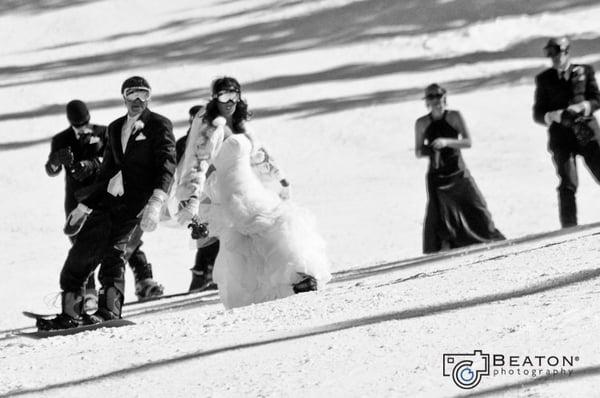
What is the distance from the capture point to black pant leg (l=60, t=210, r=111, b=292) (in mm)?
9672

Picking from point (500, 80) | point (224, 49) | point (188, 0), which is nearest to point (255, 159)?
point (500, 80)

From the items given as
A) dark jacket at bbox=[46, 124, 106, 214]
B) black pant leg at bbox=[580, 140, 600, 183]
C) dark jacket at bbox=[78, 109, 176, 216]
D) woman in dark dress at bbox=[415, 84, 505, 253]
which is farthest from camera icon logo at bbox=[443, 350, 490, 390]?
woman in dark dress at bbox=[415, 84, 505, 253]

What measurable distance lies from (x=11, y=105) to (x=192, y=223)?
14.6 meters

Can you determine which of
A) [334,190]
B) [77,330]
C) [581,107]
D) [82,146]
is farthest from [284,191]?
[334,190]

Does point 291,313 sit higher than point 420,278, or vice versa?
point 420,278

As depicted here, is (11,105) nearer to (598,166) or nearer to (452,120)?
(452,120)

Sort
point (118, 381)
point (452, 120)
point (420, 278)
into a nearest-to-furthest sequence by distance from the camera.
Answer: point (118, 381)
point (420, 278)
point (452, 120)

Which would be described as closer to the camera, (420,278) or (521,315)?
(521,315)

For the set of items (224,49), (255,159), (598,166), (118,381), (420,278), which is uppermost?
(224,49)

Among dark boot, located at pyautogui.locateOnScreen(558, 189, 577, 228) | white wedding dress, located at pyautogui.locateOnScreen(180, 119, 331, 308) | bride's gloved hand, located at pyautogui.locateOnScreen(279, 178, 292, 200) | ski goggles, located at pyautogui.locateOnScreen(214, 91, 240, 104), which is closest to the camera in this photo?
white wedding dress, located at pyautogui.locateOnScreen(180, 119, 331, 308)

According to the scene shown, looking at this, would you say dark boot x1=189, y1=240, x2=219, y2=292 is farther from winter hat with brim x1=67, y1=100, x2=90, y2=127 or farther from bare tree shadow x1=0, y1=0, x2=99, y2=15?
bare tree shadow x1=0, y1=0, x2=99, y2=15

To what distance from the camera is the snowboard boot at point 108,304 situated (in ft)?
31.8

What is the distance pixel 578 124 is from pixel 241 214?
3679mm

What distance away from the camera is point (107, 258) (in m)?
9.72
